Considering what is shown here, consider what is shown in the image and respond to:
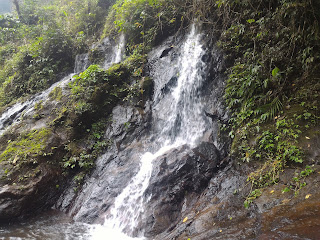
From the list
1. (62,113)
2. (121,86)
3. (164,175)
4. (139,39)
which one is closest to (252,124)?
(164,175)

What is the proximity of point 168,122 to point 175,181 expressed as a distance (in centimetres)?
242

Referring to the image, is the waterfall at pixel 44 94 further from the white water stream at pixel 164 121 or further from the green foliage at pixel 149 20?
the green foliage at pixel 149 20

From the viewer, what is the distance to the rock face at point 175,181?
4984 mm

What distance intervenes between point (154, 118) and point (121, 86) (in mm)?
2162

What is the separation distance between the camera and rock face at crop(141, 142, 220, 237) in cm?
498

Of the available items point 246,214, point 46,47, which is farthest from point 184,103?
point 46,47

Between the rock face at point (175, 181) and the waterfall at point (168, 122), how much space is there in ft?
1.01

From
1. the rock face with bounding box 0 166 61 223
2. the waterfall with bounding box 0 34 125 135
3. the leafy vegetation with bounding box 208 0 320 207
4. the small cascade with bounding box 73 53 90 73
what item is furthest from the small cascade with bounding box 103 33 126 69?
the rock face with bounding box 0 166 61 223

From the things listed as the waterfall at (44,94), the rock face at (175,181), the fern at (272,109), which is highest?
the waterfall at (44,94)

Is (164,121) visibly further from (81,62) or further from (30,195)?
(81,62)

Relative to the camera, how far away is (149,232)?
4785 millimetres

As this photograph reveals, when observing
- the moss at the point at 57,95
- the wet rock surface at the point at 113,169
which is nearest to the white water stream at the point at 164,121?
the wet rock surface at the point at 113,169

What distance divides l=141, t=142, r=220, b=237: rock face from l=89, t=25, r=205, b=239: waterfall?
1.01 feet

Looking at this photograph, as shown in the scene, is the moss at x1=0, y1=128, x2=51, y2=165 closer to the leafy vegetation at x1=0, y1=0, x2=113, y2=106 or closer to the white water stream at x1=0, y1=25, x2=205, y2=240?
the white water stream at x1=0, y1=25, x2=205, y2=240
